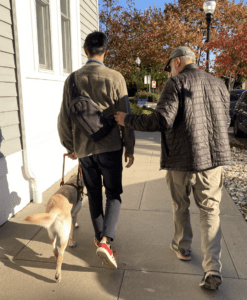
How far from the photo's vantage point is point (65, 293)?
254 centimetres

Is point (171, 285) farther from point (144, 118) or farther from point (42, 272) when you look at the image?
point (144, 118)

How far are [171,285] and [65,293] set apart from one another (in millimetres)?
922

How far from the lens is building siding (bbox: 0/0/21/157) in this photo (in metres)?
3.81

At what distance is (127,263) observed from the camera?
9.76 ft

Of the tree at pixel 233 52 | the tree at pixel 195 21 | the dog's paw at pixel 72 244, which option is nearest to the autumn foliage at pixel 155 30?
the tree at pixel 195 21

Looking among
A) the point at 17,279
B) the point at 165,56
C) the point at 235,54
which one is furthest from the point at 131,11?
the point at 17,279

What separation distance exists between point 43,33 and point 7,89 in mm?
1943

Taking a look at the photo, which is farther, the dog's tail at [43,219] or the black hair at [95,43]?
the black hair at [95,43]

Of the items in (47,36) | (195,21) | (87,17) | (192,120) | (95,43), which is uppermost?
(195,21)

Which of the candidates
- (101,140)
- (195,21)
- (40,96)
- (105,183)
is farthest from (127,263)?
(195,21)

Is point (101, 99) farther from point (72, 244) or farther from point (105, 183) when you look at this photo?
point (72, 244)

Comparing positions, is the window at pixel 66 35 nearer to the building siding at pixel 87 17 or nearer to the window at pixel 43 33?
the building siding at pixel 87 17

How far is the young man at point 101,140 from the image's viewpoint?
2.69 m

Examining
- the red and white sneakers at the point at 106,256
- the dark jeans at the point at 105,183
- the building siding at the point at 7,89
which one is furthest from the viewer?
the building siding at the point at 7,89
